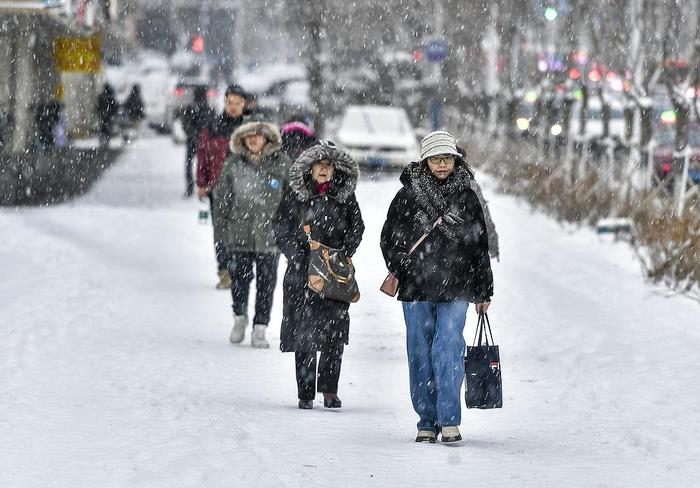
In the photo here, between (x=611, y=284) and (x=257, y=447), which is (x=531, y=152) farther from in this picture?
(x=257, y=447)

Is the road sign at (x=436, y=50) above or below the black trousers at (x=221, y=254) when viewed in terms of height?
above

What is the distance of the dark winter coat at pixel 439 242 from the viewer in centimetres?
759

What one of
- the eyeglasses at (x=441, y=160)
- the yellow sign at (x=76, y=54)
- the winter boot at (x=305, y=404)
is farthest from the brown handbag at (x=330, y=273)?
the yellow sign at (x=76, y=54)

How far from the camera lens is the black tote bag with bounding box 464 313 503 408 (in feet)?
25.4

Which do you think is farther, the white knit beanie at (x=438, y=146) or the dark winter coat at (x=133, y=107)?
the dark winter coat at (x=133, y=107)

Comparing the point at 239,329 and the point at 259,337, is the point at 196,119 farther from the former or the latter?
the point at 259,337

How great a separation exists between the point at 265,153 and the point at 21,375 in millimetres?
2435

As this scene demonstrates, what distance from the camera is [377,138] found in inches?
1198

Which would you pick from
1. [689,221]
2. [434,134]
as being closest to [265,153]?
[434,134]

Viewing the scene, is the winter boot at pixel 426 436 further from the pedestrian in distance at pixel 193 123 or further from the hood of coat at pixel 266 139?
the pedestrian in distance at pixel 193 123

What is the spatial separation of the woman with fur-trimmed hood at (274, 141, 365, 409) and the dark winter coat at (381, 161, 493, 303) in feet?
3.33

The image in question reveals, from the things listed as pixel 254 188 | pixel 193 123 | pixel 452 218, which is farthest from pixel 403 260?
pixel 193 123

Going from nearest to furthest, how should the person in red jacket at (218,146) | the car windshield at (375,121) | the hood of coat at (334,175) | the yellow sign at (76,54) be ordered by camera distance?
1. the hood of coat at (334,175)
2. the person in red jacket at (218,146)
3. the car windshield at (375,121)
4. the yellow sign at (76,54)

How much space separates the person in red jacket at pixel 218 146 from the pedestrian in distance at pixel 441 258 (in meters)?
5.06
